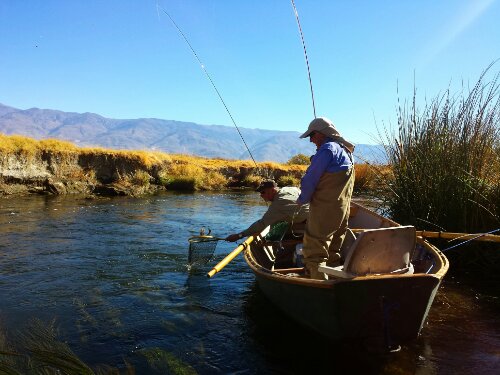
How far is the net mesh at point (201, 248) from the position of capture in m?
6.99

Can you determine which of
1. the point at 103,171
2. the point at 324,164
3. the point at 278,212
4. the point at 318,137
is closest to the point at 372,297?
the point at 324,164

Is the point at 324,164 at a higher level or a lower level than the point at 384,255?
higher

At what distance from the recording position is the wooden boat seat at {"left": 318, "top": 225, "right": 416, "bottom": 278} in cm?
380

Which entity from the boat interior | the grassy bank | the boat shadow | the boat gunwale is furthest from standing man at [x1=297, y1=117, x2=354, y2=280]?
the grassy bank

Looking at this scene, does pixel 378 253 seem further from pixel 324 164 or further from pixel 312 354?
pixel 312 354

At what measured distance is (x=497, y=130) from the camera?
6.71 metres

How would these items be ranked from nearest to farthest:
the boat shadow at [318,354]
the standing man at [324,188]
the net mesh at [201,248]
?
the boat shadow at [318,354]
the standing man at [324,188]
the net mesh at [201,248]

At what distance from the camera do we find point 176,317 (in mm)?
5492

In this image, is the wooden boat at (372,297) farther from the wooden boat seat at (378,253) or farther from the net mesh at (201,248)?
the net mesh at (201,248)

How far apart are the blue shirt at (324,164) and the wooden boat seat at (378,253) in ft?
2.70

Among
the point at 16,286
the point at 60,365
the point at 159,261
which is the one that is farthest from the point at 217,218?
the point at 60,365

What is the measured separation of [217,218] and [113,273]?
6.91 meters

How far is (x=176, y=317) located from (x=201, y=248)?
73.2 inches

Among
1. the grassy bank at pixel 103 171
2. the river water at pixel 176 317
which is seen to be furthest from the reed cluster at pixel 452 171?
the grassy bank at pixel 103 171
